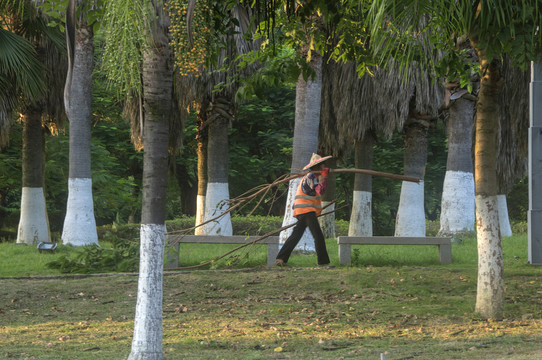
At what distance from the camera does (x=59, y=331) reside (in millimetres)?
9766

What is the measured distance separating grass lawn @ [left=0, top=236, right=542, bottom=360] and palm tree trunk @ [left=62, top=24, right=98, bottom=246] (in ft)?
6.98

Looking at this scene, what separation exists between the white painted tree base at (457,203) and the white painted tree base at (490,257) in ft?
29.4

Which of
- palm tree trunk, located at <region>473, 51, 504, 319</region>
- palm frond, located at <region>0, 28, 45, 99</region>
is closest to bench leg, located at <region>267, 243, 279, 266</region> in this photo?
palm tree trunk, located at <region>473, 51, 504, 319</region>

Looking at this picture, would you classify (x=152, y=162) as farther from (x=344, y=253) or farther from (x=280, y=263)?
(x=344, y=253)

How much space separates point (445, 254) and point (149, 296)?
8.42m

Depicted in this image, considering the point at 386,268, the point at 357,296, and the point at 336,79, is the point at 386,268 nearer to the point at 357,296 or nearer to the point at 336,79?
the point at 357,296

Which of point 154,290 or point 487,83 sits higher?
point 487,83

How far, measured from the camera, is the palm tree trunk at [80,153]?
679 inches

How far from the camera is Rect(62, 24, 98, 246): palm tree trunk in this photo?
1723cm

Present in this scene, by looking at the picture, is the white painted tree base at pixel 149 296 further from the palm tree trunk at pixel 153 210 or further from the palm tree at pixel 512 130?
the palm tree at pixel 512 130

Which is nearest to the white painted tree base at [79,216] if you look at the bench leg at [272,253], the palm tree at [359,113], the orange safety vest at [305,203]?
the bench leg at [272,253]

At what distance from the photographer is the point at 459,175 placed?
1875 centimetres

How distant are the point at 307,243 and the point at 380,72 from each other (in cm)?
587

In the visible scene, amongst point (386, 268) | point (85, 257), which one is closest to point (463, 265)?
point (386, 268)
